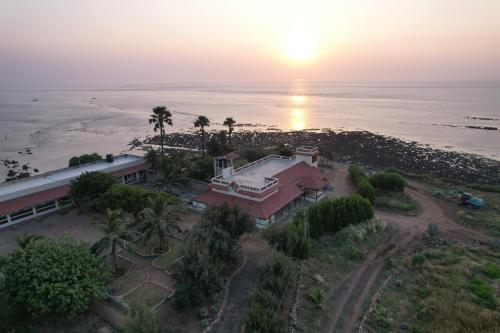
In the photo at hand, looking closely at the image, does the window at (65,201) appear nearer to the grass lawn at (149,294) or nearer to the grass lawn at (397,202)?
the grass lawn at (149,294)

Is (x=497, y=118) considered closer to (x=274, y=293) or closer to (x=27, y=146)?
(x=274, y=293)

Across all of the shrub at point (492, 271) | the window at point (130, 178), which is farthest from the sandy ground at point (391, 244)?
the window at point (130, 178)

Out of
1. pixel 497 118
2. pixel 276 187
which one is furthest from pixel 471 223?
pixel 497 118

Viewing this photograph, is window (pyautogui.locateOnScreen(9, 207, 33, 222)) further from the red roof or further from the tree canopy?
the red roof

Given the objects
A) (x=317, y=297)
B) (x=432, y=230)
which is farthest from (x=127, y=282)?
(x=432, y=230)

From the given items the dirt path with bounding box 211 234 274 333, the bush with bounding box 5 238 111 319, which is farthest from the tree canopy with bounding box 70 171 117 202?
the dirt path with bounding box 211 234 274 333

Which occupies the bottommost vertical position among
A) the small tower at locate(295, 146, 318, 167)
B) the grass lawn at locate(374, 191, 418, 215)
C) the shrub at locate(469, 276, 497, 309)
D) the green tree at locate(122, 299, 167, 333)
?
the grass lawn at locate(374, 191, 418, 215)
